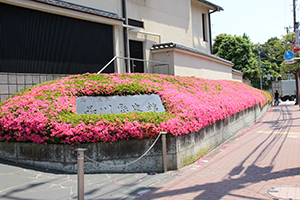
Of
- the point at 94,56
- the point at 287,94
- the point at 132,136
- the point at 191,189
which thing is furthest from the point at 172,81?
the point at 287,94

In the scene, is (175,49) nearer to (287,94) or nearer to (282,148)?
(282,148)

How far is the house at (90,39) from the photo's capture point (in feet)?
30.0

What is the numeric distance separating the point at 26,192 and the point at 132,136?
2.62 metres

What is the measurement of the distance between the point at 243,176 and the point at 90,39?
864 cm

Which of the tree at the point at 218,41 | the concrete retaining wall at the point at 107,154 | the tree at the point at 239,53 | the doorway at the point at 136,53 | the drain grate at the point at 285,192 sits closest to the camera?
the drain grate at the point at 285,192

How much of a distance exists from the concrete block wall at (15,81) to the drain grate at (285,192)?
26.8ft

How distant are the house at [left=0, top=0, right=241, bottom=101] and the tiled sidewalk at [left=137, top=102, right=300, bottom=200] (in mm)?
5833

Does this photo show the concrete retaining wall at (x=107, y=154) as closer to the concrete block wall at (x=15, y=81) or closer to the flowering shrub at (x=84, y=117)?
the flowering shrub at (x=84, y=117)

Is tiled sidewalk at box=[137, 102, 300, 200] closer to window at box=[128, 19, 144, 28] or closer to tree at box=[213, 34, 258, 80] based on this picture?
window at box=[128, 19, 144, 28]

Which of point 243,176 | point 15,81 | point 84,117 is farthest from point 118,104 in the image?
point 243,176

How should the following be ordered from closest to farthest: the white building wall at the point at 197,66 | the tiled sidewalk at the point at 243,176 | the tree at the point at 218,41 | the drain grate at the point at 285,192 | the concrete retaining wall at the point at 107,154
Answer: the drain grate at the point at 285,192
the tiled sidewalk at the point at 243,176
the concrete retaining wall at the point at 107,154
the white building wall at the point at 197,66
the tree at the point at 218,41

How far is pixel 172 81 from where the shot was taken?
1196 cm

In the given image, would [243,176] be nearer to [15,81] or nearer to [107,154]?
[107,154]

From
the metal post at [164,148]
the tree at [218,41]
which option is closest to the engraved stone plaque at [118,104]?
the metal post at [164,148]
